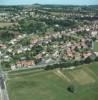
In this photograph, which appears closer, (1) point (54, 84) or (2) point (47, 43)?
(1) point (54, 84)

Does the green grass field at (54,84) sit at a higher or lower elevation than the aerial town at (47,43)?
higher

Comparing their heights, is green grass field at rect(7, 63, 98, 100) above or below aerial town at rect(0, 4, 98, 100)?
above

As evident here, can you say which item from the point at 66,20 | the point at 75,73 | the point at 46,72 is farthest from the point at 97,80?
the point at 66,20

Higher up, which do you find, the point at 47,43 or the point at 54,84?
the point at 54,84

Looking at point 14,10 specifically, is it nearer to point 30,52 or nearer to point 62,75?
point 30,52

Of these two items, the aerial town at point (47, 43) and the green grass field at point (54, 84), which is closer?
the green grass field at point (54, 84)
